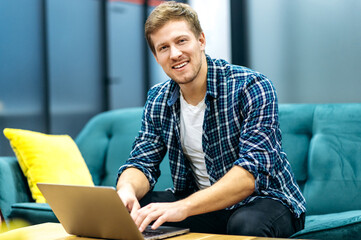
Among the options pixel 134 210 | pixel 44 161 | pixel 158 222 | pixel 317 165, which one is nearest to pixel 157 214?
pixel 158 222

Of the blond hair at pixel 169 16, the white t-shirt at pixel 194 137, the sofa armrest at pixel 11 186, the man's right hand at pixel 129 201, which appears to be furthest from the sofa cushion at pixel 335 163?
the sofa armrest at pixel 11 186

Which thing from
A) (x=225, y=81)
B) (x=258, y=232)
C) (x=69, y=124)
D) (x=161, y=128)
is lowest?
(x=69, y=124)

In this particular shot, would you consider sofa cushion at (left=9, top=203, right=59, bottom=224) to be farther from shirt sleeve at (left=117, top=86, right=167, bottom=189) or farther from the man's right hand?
the man's right hand

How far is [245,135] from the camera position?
5.12 feet

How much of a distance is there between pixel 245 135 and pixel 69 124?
241cm

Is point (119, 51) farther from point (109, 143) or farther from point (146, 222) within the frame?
point (146, 222)

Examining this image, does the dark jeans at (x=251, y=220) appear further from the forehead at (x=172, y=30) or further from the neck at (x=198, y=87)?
the forehead at (x=172, y=30)

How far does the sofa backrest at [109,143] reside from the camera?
8.66 feet

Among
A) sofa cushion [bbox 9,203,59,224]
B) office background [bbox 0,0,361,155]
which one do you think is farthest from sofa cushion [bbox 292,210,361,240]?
office background [bbox 0,0,361,155]

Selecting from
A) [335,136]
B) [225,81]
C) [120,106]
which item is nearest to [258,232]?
[225,81]

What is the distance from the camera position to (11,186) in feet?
7.22

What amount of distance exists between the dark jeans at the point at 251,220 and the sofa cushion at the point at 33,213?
494mm

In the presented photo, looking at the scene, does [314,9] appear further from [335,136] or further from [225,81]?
[225,81]

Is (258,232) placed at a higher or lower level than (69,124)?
higher
